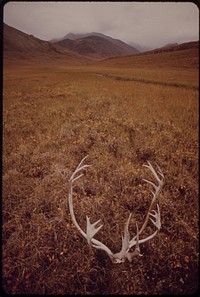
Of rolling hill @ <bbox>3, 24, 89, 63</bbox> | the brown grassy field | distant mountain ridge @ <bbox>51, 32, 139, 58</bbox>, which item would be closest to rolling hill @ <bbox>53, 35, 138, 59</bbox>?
distant mountain ridge @ <bbox>51, 32, 139, 58</bbox>

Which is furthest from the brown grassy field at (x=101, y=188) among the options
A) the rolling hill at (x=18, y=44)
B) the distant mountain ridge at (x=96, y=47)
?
the distant mountain ridge at (x=96, y=47)

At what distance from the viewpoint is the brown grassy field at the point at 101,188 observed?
6.53ft

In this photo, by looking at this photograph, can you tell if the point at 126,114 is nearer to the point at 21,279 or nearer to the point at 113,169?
the point at 113,169

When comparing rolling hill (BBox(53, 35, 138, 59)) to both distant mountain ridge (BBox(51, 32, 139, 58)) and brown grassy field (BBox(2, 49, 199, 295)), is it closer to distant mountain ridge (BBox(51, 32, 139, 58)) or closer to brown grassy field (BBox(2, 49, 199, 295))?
distant mountain ridge (BBox(51, 32, 139, 58))

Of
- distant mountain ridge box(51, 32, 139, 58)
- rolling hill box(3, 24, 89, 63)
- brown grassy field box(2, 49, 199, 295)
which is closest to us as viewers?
brown grassy field box(2, 49, 199, 295)

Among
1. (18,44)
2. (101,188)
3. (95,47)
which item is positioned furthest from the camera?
(95,47)

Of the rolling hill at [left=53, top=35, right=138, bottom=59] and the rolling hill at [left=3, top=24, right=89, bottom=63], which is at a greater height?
the rolling hill at [left=53, top=35, right=138, bottom=59]

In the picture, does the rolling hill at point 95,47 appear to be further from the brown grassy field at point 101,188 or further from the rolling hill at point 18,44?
the brown grassy field at point 101,188

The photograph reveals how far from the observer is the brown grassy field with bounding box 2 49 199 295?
199 centimetres

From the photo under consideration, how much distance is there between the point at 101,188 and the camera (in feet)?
8.98

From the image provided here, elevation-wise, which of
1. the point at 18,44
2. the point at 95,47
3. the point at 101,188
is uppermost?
the point at 95,47

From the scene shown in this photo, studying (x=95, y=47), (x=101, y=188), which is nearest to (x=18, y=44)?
(x=101, y=188)

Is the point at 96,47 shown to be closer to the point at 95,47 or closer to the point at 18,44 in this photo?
the point at 95,47

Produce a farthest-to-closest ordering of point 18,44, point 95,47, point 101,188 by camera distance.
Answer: point 95,47 < point 18,44 < point 101,188
